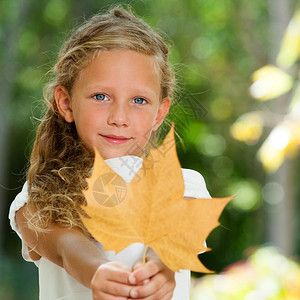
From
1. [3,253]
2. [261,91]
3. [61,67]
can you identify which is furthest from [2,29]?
[61,67]

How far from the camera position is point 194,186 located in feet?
1.54

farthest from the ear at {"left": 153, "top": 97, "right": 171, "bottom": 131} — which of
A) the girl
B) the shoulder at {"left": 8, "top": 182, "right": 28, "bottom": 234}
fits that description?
the shoulder at {"left": 8, "top": 182, "right": 28, "bottom": 234}

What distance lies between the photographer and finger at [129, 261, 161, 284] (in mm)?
317

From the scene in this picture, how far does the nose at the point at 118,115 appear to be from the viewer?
0.44m

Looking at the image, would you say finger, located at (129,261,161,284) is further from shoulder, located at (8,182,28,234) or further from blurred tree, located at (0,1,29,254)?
blurred tree, located at (0,1,29,254)

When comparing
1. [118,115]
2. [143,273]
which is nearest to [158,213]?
[143,273]

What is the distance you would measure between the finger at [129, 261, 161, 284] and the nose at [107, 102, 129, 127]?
0.16 metres

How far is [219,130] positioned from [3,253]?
2.15 metres

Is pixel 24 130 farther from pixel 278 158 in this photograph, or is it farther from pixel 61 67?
pixel 61 67

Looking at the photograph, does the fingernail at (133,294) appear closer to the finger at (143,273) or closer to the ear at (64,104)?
the finger at (143,273)

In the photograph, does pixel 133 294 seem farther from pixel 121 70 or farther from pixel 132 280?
pixel 121 70

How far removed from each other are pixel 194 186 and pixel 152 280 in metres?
0.16

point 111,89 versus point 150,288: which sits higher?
point 111,89

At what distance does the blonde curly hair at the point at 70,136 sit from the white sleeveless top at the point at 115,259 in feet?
0.11
